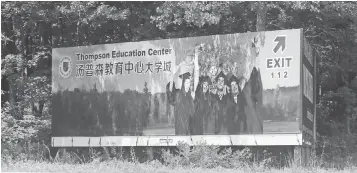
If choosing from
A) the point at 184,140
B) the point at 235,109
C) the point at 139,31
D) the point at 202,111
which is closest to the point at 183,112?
the point at 202,111

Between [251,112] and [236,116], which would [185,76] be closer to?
[236,116]

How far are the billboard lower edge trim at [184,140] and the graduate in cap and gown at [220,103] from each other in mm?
227

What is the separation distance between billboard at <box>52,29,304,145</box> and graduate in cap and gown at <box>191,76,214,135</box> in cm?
3

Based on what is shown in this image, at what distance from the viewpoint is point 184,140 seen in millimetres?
15406

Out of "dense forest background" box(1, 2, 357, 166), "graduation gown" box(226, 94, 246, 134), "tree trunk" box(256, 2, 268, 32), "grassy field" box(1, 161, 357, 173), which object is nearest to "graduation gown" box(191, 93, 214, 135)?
"graduation gown" box(226, 94, 246, 134)

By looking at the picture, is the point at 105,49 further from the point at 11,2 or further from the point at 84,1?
the point at 11,2

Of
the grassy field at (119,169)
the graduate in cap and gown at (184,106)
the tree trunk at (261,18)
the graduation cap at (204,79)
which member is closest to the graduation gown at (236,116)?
the graduation cap at (204,79)

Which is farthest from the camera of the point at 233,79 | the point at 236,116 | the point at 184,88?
the point at 184,88

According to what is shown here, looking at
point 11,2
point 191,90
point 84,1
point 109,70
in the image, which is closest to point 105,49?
point 109,70

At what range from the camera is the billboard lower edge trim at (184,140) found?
47.5 ft

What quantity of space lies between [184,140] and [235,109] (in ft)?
5.06

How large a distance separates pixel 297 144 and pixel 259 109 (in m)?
1.28

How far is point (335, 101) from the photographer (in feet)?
92.3

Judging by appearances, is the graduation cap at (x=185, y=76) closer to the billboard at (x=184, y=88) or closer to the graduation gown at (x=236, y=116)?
the billboard at (x=184, y=88)
